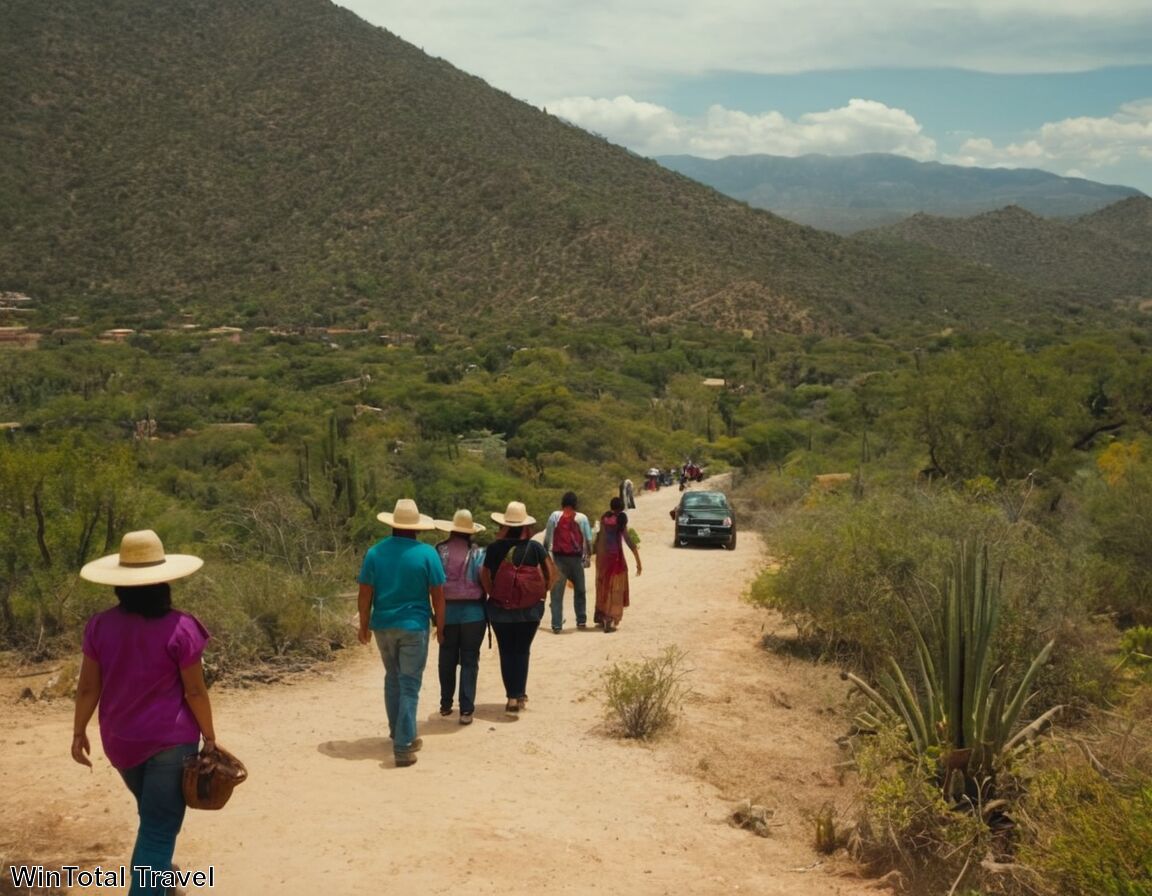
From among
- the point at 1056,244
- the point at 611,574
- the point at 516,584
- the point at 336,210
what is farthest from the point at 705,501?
the point at 1056,244

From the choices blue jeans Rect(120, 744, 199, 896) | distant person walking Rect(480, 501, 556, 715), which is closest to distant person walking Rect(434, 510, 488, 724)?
distant person walking Rect(480, 501, 556, 715)

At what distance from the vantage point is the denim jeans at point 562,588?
11.9 metres

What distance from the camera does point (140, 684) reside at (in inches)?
193

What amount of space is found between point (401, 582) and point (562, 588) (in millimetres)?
5237

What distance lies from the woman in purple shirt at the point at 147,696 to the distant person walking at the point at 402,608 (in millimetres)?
2263

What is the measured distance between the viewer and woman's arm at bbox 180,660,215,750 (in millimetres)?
4953

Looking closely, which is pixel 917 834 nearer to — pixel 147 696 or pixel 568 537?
pixel 147 696

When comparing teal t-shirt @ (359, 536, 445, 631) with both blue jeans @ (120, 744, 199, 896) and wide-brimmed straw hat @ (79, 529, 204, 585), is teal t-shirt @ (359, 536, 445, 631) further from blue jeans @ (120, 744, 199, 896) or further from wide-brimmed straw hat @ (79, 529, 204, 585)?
blue jeans @ (120, 744, 199, 896)

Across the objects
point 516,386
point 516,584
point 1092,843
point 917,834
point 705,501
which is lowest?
point 705,501

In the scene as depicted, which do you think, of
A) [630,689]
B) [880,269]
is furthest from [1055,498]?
[880,269]

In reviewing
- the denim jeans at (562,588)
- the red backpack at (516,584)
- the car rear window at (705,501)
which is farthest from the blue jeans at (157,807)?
the car rear window at (705,501)

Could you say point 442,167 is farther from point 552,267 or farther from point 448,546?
point 448,546

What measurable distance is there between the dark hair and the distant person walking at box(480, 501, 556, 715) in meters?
3.53

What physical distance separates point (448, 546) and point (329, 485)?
13.2 m
